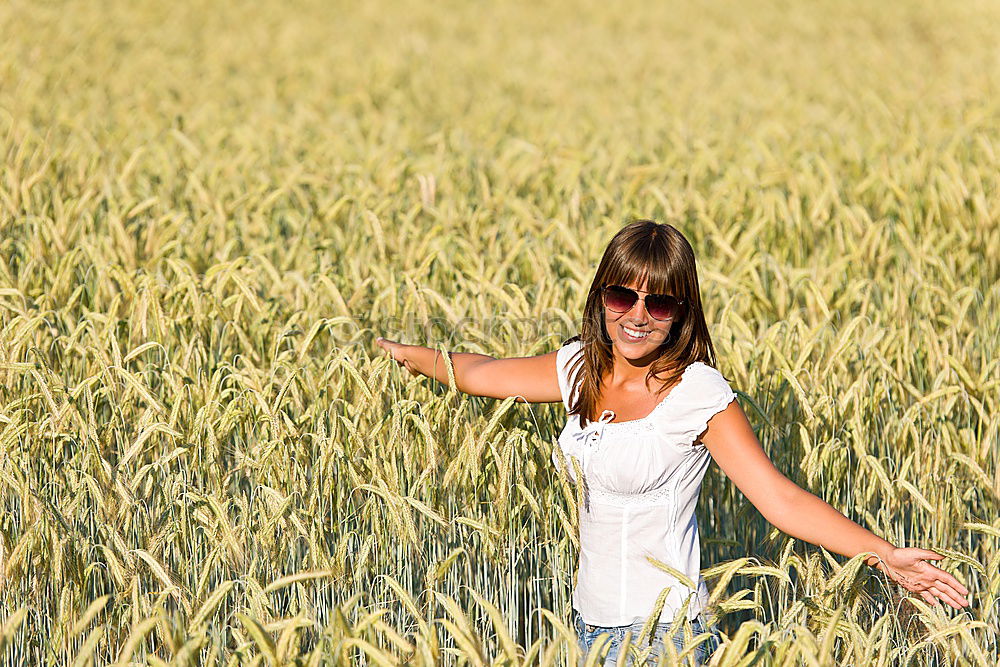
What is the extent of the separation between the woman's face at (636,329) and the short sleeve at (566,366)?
0.15 m

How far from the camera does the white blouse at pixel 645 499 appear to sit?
191cm

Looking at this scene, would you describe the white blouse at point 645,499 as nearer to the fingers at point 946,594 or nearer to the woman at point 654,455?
the woman at point 654,455

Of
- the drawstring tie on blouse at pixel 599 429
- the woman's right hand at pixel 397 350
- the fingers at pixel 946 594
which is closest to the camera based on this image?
the fingers at pixel 946 594

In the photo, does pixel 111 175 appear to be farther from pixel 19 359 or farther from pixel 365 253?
pixel 19 359

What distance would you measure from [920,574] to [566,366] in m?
0.76

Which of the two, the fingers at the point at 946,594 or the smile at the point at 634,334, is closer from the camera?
the fingers at the point at 946,594

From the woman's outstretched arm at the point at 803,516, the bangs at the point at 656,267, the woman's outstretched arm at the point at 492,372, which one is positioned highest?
the bangs at the point at 656,267

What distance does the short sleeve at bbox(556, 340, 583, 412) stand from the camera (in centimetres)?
211

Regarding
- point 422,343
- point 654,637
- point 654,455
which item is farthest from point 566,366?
point 422,343

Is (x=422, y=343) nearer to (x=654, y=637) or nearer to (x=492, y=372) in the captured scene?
(x=492, y=372)

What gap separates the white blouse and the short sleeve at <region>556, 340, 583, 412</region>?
110 millimetres

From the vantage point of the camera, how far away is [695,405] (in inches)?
74.7

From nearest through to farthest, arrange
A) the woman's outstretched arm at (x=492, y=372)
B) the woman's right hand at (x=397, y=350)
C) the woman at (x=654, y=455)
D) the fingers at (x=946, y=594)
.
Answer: the fingers at (x=946, y=594) < the woman at (x=654, y=455) < the woman's outstretched arm at (x=492, y=372) < the woman's right hand at (x=397, y=350)

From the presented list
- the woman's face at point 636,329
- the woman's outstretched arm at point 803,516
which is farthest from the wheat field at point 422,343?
the woman's face at point 636,329
